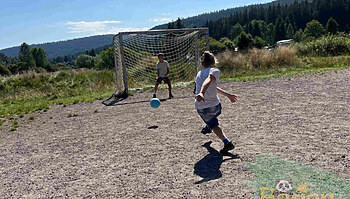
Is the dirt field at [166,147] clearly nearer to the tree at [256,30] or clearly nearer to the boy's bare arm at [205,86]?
the boy's bare arm at [205,86]

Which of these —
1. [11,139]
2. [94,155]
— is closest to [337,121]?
[94,155]

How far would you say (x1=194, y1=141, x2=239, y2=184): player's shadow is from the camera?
12.5ft

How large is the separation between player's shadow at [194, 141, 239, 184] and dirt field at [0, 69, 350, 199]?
0.04ft

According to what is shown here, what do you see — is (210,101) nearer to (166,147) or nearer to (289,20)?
(166,147)

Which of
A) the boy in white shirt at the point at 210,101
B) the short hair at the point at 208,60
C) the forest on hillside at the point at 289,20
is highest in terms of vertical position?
the forest on hillside at the point at 289,20

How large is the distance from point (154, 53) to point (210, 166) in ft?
37.0

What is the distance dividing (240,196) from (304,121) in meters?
3.53

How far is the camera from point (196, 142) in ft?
17.4

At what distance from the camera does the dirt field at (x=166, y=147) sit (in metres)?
→ 3.76

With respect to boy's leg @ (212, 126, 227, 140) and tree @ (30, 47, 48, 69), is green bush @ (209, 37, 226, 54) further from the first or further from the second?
tree @ (30, 47, 48, 69)

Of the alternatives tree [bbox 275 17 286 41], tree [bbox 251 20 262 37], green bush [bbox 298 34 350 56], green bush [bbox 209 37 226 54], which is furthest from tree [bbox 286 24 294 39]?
green bush [bbox 298 34 350 56]

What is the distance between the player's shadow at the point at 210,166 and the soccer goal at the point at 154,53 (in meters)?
7.99

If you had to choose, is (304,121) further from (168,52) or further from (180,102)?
(168,52)

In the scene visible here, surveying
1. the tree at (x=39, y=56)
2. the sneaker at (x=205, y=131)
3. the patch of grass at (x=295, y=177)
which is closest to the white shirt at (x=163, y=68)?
the sneaker at (x=205, y=131)
